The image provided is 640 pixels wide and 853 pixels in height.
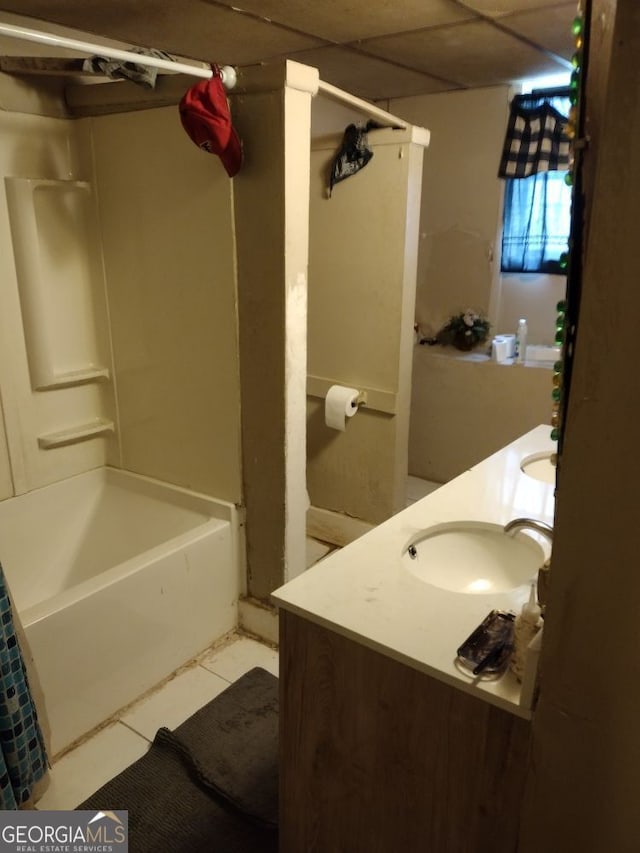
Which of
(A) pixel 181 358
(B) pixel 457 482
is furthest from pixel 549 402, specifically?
(A) pixel 181 358

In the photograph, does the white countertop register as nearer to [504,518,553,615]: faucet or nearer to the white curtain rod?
[504,518,553,615]: faucet

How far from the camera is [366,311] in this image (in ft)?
8.82

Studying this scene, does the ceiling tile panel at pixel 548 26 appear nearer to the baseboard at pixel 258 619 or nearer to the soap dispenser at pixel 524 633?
Answer: the soap dispenser at pixel 524 633

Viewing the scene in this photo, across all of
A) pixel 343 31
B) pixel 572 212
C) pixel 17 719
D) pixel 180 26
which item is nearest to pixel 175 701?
pixel 17 719

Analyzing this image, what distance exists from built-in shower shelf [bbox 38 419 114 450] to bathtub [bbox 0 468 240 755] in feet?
0.51

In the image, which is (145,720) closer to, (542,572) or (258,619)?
(258,619)

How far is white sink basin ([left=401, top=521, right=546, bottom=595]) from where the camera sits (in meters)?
1.44

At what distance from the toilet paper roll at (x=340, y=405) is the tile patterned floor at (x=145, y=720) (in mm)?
991

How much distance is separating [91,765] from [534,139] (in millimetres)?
3346

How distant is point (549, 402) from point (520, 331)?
1.47 feet

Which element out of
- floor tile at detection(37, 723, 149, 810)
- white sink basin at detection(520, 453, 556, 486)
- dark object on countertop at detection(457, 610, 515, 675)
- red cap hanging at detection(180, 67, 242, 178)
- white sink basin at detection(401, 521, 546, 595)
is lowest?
floor tile at detection(37, 723, 149, 810)

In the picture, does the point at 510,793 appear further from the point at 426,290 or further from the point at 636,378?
the point at 426,290

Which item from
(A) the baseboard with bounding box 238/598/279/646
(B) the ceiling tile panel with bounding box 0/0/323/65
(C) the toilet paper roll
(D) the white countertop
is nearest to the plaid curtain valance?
(B) the ceiling tile panel with bounding box 0/0/323/65

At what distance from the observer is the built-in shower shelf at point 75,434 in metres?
2.36
